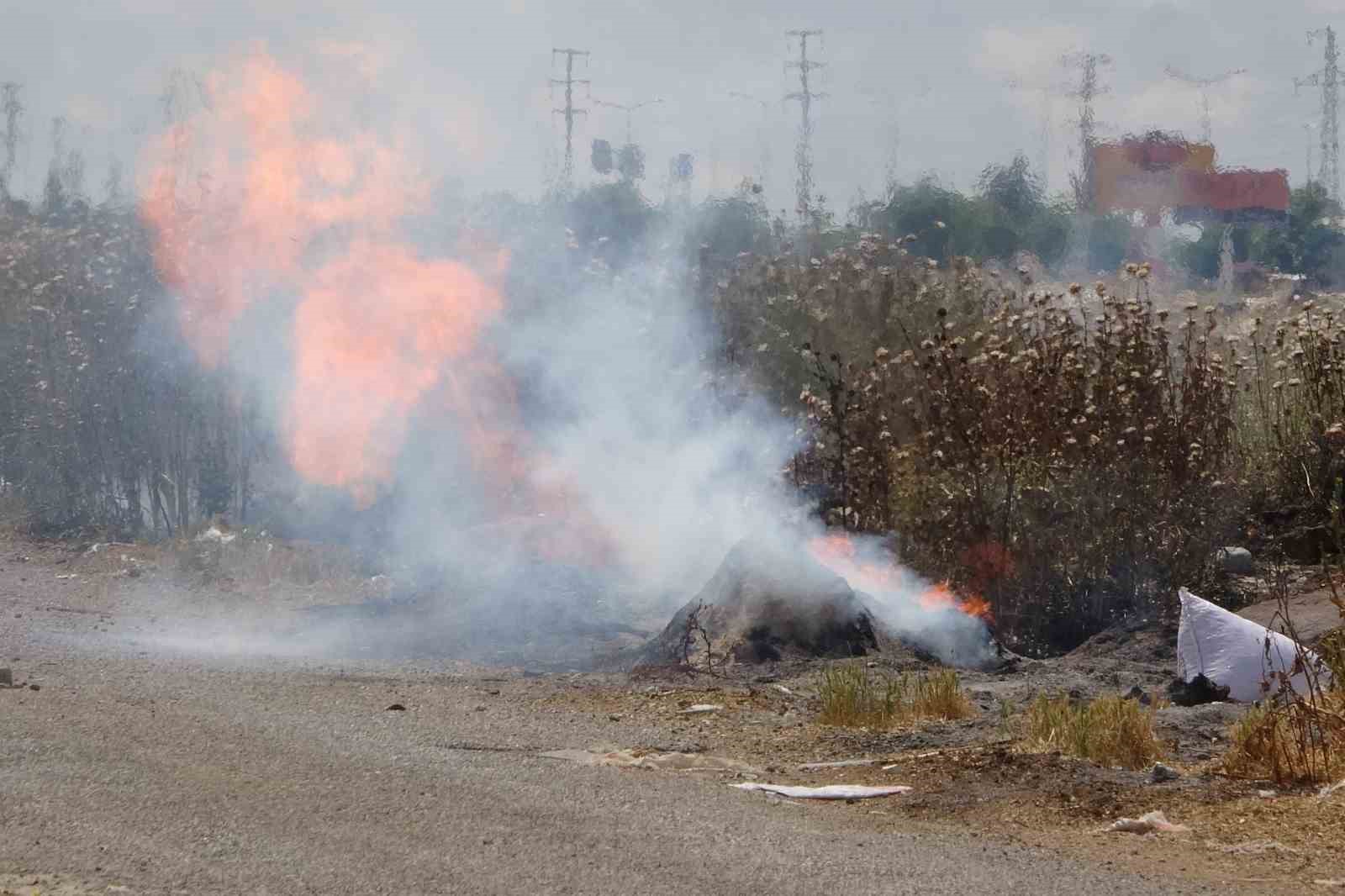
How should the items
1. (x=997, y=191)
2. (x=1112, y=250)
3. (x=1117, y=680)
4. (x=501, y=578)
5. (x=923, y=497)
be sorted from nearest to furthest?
(x=1117, y=680), (x=923, y=497), (x=501, y=578), (x=997, y=191), (x=1112, y=250)

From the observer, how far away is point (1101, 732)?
8609 millimetres

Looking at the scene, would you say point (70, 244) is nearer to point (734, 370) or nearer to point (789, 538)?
point (734, 370)

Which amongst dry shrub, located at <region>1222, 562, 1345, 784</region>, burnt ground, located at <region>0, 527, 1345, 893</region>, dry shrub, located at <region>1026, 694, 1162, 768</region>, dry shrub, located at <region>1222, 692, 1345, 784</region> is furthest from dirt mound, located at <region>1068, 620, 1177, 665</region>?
dry shrub, located at <region>1222, 692, 1345, 784</region>

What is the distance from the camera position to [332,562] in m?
18.8

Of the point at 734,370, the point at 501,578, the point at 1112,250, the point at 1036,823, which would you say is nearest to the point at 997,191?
the point at 1112,250

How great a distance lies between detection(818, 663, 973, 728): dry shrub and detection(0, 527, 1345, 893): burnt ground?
0.13 meters

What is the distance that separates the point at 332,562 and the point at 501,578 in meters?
3.46

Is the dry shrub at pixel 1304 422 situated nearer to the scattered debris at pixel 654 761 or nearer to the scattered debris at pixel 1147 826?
the scattered debris at pixel 654 761

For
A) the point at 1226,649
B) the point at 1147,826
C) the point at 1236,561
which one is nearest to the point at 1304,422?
the point at 1236,561

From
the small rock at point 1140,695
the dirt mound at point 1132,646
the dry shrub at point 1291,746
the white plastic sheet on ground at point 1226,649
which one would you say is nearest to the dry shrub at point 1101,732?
the dry shrub at point 1291,746

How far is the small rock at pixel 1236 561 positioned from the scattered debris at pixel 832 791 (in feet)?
19.7

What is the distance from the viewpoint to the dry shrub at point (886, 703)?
990 cm

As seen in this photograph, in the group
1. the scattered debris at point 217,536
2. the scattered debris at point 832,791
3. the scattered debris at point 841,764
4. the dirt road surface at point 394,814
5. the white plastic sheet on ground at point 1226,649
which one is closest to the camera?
the dirt road surface at point 394,814

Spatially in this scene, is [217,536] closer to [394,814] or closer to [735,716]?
[735,716]
